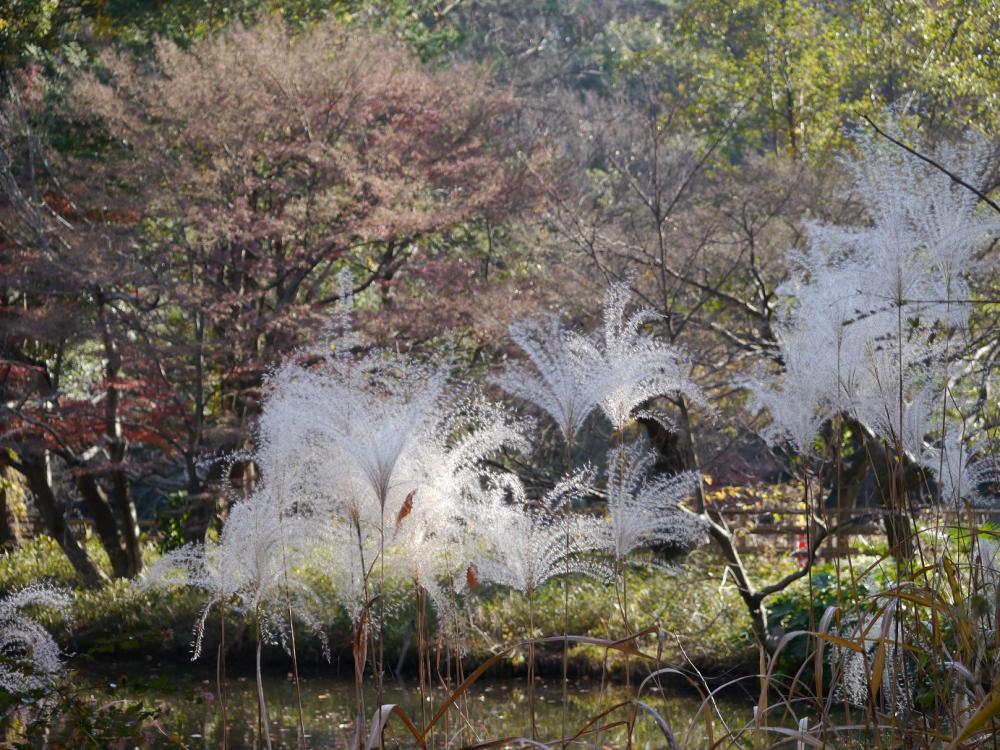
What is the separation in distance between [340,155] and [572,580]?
12.2 feet

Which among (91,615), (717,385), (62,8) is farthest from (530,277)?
(62,8)

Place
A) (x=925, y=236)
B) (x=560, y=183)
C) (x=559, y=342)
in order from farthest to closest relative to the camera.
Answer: (x=560, y=183) < (x=559, y=342) < (x=925, y=236)

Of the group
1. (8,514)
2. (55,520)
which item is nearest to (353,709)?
(55,520)

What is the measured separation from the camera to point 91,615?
29.7ft

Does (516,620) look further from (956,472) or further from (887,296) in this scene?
(887,296)

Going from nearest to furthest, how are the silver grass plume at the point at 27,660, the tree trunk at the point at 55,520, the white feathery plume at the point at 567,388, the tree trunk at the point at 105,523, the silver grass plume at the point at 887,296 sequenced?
the silver grass plume at the point at 887,296 < the white feathery plume at the point at 567,388 < the silver grass plume at the point at 27,660 < the tree trunk at the point at 55,520 < the tree trunk at the point at 105,523

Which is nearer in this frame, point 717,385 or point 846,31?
point 717,385

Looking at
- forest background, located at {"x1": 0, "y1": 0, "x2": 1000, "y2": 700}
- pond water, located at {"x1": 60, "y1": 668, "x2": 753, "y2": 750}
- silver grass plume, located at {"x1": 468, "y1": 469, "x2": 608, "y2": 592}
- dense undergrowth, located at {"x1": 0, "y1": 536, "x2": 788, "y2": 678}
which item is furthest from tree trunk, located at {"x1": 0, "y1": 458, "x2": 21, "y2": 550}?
silver grass plume, located at {"x1": 468, "y1": 469, "x2": 608, "y2": 592}

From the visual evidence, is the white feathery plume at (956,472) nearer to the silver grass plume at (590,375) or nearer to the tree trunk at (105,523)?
the silver grass plume at (590,375)

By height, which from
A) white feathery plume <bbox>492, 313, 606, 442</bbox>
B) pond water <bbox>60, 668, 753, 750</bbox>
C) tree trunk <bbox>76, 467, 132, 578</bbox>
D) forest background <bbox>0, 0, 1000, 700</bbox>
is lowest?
pond water <bbox>60, 668, 753, 750</bbox>

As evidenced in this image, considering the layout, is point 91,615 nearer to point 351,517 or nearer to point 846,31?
point 351,517

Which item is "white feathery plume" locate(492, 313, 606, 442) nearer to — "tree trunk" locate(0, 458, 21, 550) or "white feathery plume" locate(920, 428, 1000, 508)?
"white feathery plume" locate(920, 428, 1000, 508)

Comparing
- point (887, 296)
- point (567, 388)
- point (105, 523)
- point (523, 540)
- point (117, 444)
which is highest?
point (117, 444)

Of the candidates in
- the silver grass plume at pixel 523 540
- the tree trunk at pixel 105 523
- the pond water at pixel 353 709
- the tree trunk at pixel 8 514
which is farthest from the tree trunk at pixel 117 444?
the silver grass plume at pixel 523 540
